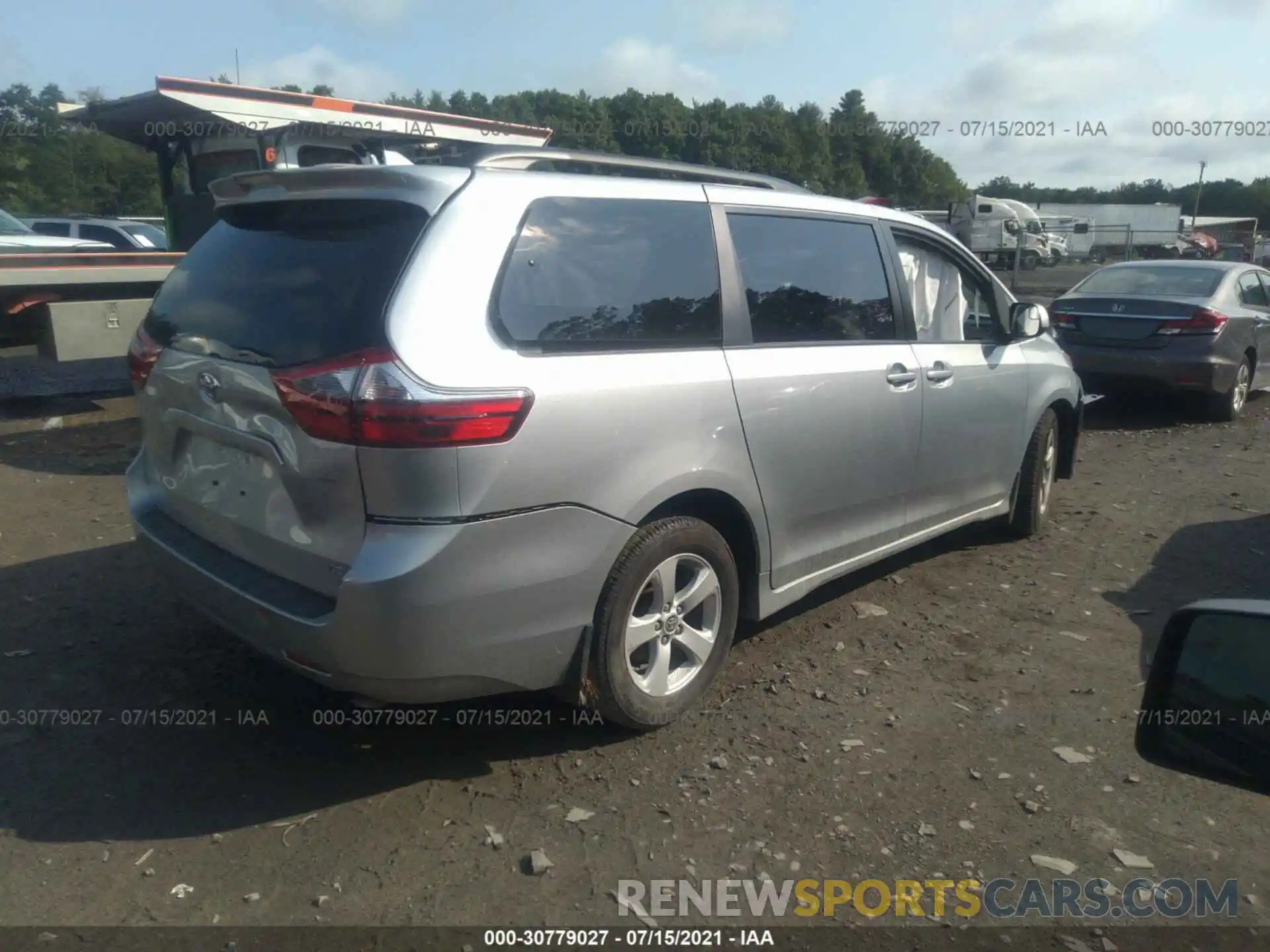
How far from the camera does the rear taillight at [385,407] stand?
276cm

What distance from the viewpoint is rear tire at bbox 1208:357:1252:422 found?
32.5 ft

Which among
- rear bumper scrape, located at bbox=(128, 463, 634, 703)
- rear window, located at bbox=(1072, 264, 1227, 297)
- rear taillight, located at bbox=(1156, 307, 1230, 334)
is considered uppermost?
rear window, located at bbox=(1072, 264, 1227, 297)

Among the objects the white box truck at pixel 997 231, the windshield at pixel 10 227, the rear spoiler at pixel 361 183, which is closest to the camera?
the rear spoiler at pixel 361 183

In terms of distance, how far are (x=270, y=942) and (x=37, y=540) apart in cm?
399

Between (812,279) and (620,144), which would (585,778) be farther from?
(620,144)

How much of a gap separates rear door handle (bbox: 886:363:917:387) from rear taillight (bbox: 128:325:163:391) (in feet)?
9.48

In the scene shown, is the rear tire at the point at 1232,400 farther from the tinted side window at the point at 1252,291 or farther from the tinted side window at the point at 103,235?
the tinted side window at the point at 103,235

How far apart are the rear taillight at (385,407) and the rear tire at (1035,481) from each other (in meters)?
3.83

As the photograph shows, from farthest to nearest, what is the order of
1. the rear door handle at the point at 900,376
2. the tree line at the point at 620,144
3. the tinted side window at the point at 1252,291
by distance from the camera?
the tree line at the point at 620,144, the tinted side window at the point at 1252,291, the rear door handle at the point at 900,376

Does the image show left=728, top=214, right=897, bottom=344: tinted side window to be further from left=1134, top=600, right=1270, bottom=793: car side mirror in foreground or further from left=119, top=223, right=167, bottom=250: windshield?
left=119, top=223, right=167, bottom=250: windshield

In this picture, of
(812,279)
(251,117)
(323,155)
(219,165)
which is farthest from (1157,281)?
(219,165)

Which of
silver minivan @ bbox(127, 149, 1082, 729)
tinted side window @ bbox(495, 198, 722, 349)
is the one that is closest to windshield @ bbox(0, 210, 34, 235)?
silver minivan @ bbox(127, 149, 1082, 729)

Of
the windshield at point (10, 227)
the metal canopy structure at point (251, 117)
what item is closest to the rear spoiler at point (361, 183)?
the metal canopy structure at point (251, 117)

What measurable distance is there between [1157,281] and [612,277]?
882 cm
